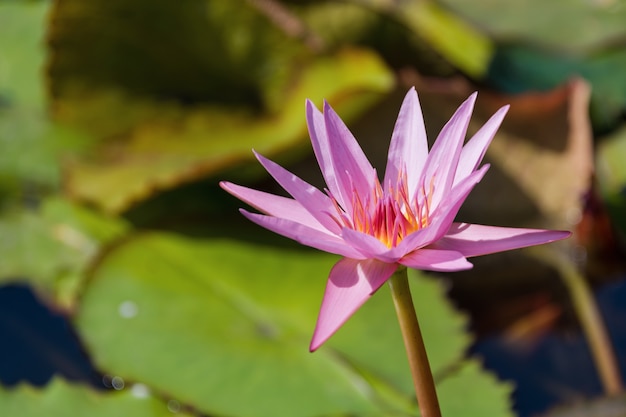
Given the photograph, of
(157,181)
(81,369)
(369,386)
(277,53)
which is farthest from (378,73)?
(81,369)

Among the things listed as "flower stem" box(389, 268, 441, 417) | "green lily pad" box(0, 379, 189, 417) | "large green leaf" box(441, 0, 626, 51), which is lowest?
"green lily pad" box(0, 379, 189, 417)

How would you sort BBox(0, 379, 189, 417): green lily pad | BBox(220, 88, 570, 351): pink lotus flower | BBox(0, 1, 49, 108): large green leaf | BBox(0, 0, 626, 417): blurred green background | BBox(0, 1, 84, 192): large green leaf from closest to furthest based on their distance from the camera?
1. BBox(220, 88, 570, 351): pink lotus flower
2. BBox(0, 379, 189, 417): green lily pad
3. BBox(0, 0, 626, 417): blurred green background
4. BBox(0, 1, 84, 192): large green leaf
5. BBox(0, 1, 49, 108): large green leaf

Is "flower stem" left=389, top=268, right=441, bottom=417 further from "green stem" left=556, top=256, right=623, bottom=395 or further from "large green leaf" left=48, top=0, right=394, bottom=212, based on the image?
"large green leaf" left=48, top=0, right=394, bottom=212

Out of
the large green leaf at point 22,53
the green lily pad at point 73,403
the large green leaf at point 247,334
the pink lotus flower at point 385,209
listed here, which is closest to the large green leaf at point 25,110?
the large green leaf at point 22,53

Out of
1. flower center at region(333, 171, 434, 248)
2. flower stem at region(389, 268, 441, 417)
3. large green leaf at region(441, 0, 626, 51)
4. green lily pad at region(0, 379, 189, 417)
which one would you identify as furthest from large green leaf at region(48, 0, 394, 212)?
flower stem at region(389, 268, 441, 417)

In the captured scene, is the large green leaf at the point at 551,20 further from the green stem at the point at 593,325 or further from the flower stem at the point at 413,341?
the flower stem at the point at 413,341

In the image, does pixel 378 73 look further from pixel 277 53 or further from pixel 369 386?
pixel 369 386
